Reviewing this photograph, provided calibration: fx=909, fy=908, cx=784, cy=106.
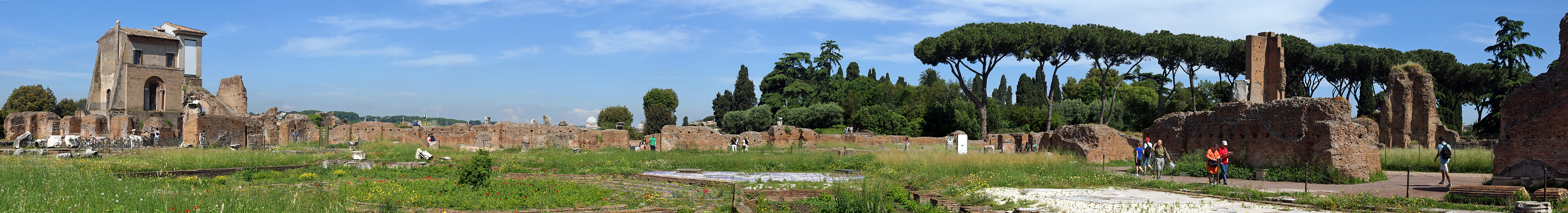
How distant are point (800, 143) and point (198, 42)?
35.0 metres

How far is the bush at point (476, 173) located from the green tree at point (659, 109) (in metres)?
37.3

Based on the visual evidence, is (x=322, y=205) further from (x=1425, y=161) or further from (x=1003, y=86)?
(x=1003, y=86)

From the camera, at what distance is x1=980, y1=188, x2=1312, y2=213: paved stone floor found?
9609mm

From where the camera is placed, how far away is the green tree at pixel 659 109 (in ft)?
221

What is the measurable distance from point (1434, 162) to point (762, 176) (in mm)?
12527

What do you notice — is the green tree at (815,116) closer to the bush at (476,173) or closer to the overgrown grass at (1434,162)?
the overgrown grass at (1434,162)

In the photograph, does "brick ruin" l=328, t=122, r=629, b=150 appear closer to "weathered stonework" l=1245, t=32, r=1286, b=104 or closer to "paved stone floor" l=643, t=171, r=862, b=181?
"paved stone floor" l=643, t=171, r=862, b=181

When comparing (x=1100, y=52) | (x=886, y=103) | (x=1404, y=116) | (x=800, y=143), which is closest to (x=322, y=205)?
(x=800, y=143)

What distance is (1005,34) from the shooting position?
4050 centimetres

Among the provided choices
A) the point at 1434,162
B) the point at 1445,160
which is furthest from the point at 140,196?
the point at 1434,162

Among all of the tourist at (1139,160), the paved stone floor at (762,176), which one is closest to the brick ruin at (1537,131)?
the tourist at (1139,160)

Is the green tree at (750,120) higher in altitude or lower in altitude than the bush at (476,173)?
higher

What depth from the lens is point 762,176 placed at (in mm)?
16688

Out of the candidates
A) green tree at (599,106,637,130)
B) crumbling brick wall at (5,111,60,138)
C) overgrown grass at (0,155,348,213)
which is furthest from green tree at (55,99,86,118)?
overgrown grass at (0,155,348,213)
